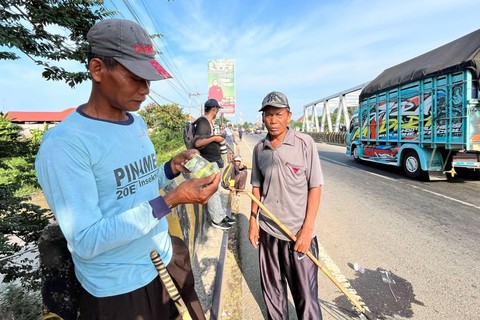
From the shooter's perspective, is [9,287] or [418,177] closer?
[9,287]

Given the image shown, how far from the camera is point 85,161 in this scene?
1037mm

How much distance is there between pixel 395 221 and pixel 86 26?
17.3 ft

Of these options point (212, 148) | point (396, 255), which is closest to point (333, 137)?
point (212, 148)

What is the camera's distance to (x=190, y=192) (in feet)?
3.94

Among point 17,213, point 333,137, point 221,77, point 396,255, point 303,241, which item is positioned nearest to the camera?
point 303,241

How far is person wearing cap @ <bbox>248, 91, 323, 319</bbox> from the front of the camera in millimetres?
2244

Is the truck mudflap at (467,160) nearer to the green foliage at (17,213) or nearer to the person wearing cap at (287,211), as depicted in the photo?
the person wearing cap at (287,211)

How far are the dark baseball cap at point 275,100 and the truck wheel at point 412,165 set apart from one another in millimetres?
7780

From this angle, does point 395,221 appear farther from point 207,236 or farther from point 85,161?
point 85,161

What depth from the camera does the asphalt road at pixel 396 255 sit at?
2.78m

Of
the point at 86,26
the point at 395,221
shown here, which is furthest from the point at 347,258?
the point at 86,26

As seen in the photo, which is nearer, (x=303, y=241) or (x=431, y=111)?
(x=303, y=241)

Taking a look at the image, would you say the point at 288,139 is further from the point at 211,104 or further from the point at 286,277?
the point at 211,104

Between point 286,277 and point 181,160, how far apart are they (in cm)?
135
